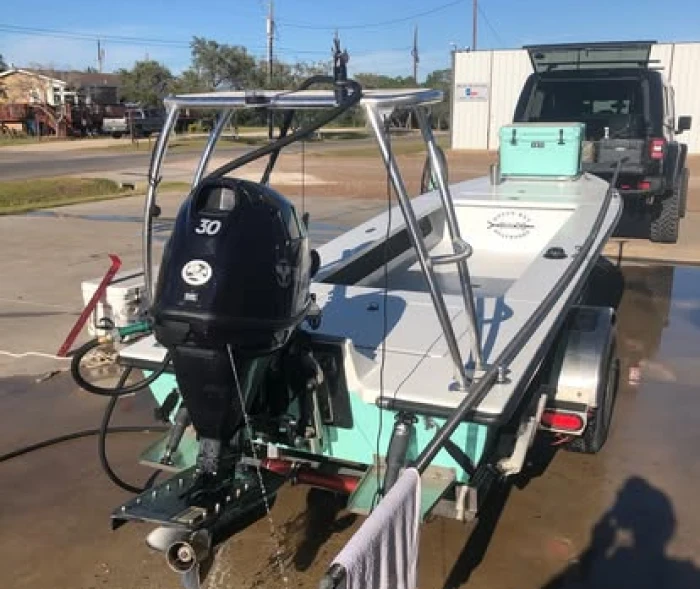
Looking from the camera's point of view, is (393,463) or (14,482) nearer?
(393,463)

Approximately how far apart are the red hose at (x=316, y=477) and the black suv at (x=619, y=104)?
6097mm

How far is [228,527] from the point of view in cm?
230

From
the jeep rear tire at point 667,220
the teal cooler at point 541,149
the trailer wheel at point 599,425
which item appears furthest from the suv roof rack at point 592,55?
the trailer wheel at point 599,425

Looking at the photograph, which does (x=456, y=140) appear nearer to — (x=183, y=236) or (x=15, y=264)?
(x=15, y=264)

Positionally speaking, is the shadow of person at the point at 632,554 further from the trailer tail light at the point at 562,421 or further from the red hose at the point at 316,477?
the red hose at the point at 316,477

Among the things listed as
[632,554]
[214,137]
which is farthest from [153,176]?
[632,554]

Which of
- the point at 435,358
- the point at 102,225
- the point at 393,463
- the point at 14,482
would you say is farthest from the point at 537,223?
the point at 102,225

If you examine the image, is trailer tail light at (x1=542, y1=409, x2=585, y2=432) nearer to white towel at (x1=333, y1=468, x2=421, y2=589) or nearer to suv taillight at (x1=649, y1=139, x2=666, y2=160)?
white towel at (x1=333, y1=468, x2=421, y2=589)

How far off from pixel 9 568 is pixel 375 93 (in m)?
2.34

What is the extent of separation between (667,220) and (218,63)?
146ft

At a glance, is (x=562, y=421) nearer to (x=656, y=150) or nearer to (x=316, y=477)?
(x=316, y=477)

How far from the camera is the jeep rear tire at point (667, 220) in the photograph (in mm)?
9156

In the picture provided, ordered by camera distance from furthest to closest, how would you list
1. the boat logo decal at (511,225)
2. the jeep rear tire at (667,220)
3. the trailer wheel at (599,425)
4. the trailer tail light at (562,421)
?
the jeep rear tire at (667,220), the boat logo decal at (511,225), the trailer wheel at (599,425), the trailer tail light at (562,421)

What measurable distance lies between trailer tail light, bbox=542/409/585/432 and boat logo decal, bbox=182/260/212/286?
1828 mm
